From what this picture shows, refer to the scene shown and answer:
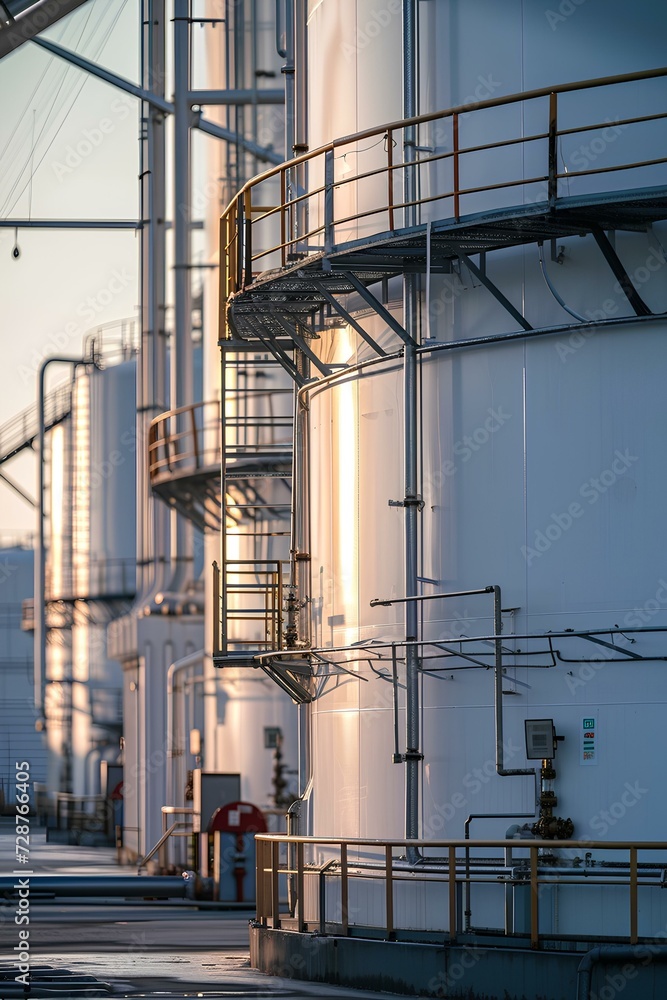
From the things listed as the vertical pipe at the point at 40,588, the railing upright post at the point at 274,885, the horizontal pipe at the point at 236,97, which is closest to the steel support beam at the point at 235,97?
the horizontal pipe at the point at 236,97

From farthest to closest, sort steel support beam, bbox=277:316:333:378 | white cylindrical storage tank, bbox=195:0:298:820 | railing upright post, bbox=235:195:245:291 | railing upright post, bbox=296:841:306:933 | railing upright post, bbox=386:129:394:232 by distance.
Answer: white cylindrical storage tank, bbox=195:0:298:820 → railing upright post, bbox=235:195:245:291 → steel support beam, bbox=277:316:333:378 → railing upright post, bbox=296:841:306:933 → railing upright post, bbox=386:129:394:232

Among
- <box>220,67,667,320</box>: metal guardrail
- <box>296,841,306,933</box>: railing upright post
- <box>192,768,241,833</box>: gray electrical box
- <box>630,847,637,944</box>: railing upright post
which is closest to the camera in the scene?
<box>630,847,637,944</box>: railing upright post

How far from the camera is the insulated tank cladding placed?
16.6 metres

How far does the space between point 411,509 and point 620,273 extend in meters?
3.01

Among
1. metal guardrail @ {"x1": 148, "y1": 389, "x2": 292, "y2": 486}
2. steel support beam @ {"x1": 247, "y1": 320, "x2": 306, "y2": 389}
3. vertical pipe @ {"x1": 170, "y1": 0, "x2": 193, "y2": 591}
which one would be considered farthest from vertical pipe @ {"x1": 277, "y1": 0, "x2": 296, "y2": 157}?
vertical pipe @ {"x1": 170, "y1": 0, "x2": 193, "y2": 591}

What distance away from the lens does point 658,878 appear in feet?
52.5

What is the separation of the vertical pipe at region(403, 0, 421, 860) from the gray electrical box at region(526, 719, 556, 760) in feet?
4.68

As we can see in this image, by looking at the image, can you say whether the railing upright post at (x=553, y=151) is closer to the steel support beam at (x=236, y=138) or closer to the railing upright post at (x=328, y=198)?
the railing upright post at (x=328, y=198)

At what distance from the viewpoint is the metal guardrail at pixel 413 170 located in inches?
648

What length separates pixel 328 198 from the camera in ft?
59.8

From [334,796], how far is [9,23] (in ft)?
28.0

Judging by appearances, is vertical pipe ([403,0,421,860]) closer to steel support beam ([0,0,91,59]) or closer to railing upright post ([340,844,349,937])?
railing upright post ([340,844,349,937])

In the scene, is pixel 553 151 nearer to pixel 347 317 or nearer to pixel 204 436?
pixel 347 317

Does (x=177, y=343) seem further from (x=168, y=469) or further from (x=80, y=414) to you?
(x=80, y=414)
